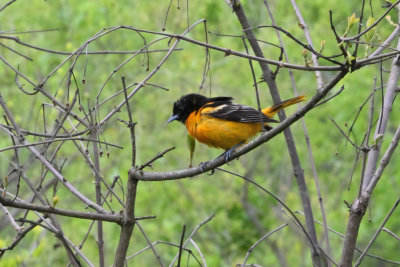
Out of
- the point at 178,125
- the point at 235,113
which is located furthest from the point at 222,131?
the point at 178,125

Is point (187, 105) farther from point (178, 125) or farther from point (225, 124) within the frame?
point (178, 125)

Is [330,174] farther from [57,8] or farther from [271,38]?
[57,8]

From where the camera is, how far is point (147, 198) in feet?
25.9

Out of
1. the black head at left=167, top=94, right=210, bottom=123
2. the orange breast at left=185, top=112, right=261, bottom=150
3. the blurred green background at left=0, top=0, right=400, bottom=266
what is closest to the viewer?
the orange breast at left=185, top=112, right=261, bottom=150

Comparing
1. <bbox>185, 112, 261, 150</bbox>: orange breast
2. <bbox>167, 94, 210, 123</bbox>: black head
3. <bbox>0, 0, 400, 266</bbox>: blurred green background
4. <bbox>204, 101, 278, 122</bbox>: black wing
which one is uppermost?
<bbox>0, 0, 400, 266</bbox>: blurred green background

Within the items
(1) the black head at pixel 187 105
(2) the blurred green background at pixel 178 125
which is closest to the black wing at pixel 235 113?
(1) the black head at pixel 187 105

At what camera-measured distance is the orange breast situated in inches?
164

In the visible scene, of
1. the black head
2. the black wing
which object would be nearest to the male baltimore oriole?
the black wing

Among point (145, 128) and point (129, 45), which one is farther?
point (145, 128)

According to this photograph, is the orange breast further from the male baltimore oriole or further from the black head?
the black head

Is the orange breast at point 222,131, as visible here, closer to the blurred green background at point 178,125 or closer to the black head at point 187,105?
the black head at point 187,105

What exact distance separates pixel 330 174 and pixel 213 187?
208 cm

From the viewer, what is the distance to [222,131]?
4.14m

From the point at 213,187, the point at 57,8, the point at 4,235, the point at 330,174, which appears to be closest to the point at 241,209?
the point at 213,187
